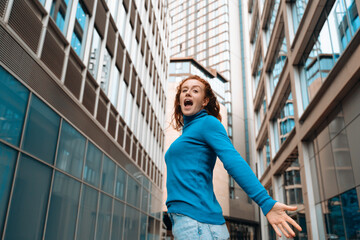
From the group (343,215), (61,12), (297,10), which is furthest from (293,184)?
(61,12)

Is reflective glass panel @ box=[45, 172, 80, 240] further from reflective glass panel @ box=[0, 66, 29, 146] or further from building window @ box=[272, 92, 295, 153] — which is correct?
building window @ box=[272, 92, 295, 153]

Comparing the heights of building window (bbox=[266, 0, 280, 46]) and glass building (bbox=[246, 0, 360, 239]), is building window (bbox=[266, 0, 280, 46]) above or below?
above

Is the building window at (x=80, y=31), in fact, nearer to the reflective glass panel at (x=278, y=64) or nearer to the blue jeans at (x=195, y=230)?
the blue jeans at (x=195, y=230)

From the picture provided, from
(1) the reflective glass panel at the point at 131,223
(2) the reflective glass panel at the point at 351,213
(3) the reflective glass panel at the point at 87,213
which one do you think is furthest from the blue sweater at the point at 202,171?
(1) the reflective glass panel at the point at 131,223

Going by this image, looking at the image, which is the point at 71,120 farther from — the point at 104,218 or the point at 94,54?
the point at 104,218

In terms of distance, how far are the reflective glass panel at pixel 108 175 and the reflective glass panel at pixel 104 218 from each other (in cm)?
35

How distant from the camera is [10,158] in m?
6.43

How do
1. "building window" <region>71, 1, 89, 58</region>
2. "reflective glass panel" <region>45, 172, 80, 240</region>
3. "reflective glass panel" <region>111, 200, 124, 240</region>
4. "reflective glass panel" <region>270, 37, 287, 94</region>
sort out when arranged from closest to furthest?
"reflective glass panel" <region>45, 172, 80, 240</region> → "building window" <region>71, 1, 89, 58</region> → "reflective glass panel" <region>111, 200, 124, 240</region> → "reflective glass panel" <region>270, 37, 287, 94</region>

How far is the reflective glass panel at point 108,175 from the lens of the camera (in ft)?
41.1

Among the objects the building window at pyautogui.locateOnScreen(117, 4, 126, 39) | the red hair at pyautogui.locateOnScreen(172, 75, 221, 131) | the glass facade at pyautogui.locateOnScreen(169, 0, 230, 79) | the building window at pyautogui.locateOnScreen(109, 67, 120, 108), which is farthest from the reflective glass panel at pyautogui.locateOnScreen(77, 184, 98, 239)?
the glass facade at pyautogui.locateOnScreen(169, 0, 230, 79)

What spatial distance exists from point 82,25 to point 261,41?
61.6ft

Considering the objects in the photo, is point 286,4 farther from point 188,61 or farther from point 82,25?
point 188,61

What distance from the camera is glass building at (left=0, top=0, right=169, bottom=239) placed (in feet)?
21.8

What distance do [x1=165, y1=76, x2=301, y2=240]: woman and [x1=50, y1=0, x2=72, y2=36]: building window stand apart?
319 inches
